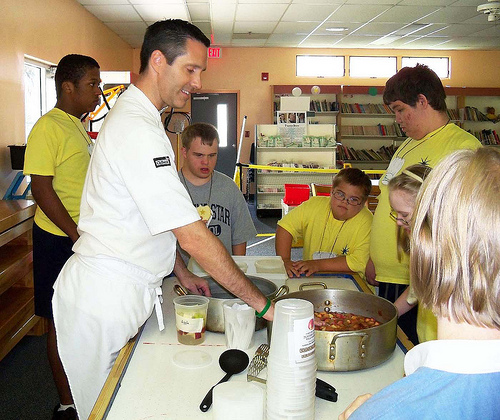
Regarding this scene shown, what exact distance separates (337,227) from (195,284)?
114 cm

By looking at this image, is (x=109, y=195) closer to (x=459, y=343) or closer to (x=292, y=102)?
(x=459, y=343)

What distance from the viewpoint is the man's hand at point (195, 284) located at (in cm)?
180

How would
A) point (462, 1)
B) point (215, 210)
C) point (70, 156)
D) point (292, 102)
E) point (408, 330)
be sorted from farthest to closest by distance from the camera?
point (292, 102)
point (462, 1)
point (215, 210)
point (70, 156)
point (408, 330)

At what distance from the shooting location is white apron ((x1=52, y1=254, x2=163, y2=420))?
1.54 m

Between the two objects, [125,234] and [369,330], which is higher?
[125,234]

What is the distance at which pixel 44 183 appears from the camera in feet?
7.73

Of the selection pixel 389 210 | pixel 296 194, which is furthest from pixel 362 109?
pixel 389 210

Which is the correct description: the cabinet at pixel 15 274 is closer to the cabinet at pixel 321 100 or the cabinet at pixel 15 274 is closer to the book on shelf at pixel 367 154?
the cabinet at pixel 321 100

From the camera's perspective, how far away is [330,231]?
276 centimetres

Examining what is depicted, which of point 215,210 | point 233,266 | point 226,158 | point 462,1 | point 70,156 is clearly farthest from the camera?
point 226,158

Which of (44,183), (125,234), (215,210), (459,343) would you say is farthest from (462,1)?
(459,343)

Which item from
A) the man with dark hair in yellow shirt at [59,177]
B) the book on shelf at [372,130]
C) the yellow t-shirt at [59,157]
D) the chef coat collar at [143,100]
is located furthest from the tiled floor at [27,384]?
the book on shelf at [372,130]

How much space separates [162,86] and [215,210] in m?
1.12

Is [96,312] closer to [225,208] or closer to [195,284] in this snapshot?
[195,284]
